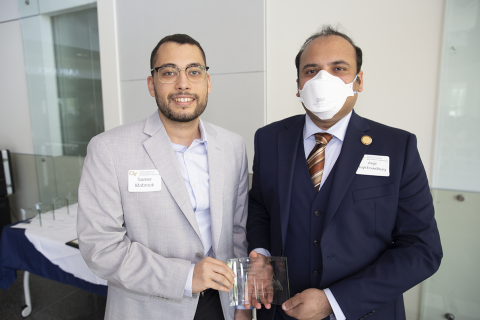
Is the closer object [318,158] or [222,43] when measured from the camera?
[318,158]

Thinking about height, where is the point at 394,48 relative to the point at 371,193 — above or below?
above

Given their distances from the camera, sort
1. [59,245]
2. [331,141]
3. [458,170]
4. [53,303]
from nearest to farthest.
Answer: [331,141]
[458,170]
[59,245]
[53,303]

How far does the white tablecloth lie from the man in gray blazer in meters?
1.21

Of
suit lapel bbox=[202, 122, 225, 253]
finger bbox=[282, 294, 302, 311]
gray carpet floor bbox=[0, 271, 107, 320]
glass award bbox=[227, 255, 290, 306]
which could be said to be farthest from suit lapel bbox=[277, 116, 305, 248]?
gray carpet floor bbox=[0, 271, 107, 320]

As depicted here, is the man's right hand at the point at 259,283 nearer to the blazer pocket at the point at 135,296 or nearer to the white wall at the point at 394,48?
the blazer pocket at the point at 135,296

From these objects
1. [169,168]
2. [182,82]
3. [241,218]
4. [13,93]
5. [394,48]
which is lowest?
[241,218]

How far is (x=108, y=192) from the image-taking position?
1.31 m

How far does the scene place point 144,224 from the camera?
54.9 inches

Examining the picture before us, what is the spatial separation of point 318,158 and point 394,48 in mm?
1654

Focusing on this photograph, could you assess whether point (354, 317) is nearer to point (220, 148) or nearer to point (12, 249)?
point (220, 148)

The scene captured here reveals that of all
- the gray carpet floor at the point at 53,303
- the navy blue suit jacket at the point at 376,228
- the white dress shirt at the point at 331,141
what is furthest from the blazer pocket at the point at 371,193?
the gray carpet floor at the point at 53,303

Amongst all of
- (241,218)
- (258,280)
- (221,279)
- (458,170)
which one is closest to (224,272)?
(221,279)

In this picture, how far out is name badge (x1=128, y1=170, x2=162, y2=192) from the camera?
1.35m

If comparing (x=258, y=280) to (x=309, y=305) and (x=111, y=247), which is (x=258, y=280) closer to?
(x=309, y=305)
